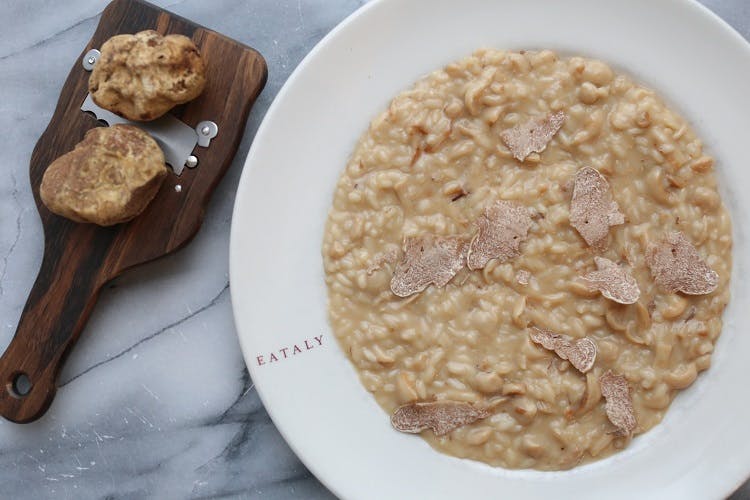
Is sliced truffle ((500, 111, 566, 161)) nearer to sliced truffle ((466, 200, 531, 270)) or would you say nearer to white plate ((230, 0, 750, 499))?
sliced truffle ((466, 200, 531, 270))

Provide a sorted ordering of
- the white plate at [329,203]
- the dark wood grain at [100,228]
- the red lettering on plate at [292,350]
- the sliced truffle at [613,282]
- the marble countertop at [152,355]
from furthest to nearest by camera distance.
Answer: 1. the marble countertop at [152,355]
2. the dark wood grain at [100,228]
3. the red lettering on plate at [292,350]
4. the white plate at [329,203]
5. the sliced truffle at [613,282]

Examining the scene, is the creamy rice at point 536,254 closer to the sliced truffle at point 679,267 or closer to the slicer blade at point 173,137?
the sliced truffle at point 679,267

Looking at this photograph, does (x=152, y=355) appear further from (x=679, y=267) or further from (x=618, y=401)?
(x=679, y=267)

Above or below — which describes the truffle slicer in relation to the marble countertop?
above

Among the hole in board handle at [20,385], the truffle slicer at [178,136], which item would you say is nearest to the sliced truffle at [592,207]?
the truffle slicer at [178,136]

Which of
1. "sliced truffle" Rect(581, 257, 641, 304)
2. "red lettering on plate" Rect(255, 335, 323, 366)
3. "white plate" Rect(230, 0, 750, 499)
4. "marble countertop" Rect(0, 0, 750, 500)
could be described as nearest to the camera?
"sliced truffle" Rect(581, 257, 641, 304)

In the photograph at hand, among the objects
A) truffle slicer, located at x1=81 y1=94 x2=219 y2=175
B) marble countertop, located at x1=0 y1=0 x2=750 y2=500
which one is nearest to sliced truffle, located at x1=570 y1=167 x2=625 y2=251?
marble countertop, located at x1=0 y1=0 x2=750 y2=500
